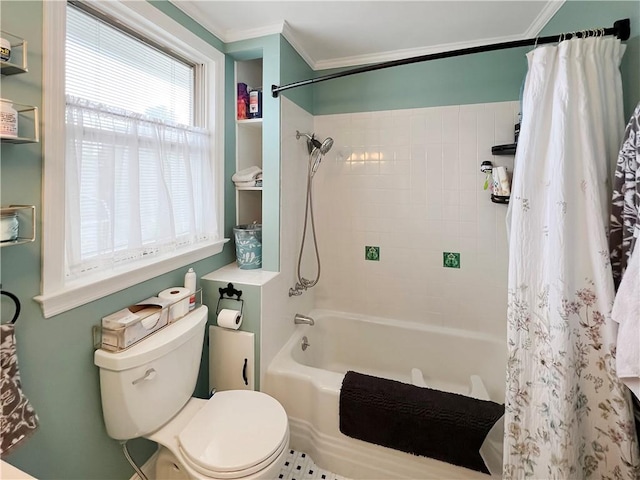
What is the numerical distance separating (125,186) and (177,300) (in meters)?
0.56

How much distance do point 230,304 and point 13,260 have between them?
91cm

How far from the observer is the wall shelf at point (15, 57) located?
33.5 inches

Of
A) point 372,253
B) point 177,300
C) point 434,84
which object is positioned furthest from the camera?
point 372,253

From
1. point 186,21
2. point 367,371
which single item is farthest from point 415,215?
point 186,21

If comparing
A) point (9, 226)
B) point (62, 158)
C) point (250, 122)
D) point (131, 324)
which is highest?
point (250, 122)

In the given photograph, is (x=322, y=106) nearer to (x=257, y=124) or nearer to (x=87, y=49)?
(x=257, y=124)

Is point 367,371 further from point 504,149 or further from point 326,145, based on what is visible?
point 504,149

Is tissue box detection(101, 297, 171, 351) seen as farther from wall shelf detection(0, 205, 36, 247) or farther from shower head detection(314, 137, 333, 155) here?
shower head detection(314, 137, 333, 155)

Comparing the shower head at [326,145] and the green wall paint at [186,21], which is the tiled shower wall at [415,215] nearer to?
the shower head at [326,145]

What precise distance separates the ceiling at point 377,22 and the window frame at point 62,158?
18 centimetres

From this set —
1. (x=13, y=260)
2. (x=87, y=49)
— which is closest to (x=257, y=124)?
(x=87, y=49)

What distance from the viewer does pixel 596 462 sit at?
997 millimetres

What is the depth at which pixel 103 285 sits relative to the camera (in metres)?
1.18

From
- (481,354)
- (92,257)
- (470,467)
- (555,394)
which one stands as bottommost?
(470,467)
